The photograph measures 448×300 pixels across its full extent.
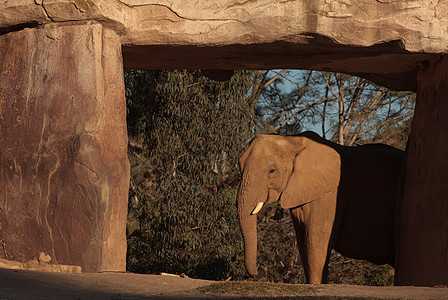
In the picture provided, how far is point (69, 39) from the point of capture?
5586 millimetres

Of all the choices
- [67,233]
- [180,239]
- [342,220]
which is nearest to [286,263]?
[180,239]

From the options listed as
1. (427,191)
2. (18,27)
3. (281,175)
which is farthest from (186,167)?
(18,27)

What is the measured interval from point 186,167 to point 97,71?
5615mm

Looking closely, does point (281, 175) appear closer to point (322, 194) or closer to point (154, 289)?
point (322, 194)

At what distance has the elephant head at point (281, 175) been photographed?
25.7 feet

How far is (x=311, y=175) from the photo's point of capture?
8047 millimetres

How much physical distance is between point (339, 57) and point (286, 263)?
259 inches

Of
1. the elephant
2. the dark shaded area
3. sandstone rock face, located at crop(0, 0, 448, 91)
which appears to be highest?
sandstone rock face, located at crop(0, 0, 448, 91)

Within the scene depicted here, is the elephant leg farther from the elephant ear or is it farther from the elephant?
the elephant ear

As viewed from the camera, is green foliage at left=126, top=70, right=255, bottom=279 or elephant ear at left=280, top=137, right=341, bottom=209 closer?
elephant ear at left=280, top=137, right=341, bottom=209

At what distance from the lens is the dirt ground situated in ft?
12.1

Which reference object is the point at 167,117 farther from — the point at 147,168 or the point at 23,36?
the point at 23,36

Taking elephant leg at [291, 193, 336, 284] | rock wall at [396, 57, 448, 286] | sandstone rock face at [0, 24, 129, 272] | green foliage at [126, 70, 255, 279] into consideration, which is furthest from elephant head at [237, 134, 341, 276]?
green foliage at [126, 70, 255, 279]

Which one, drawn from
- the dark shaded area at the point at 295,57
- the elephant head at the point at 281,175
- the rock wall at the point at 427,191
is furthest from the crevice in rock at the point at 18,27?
the rock wall at the point at 427,191
